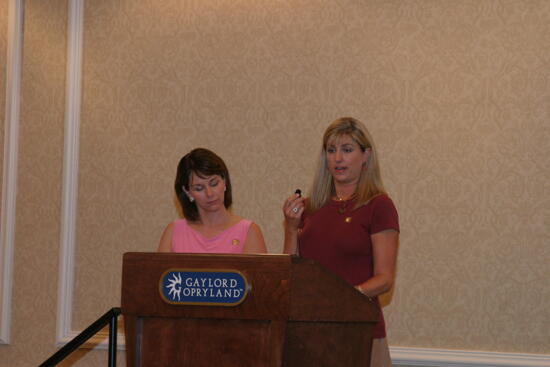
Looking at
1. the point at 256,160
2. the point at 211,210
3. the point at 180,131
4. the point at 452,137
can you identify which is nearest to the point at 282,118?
the point at 256,160

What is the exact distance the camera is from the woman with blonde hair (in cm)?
245

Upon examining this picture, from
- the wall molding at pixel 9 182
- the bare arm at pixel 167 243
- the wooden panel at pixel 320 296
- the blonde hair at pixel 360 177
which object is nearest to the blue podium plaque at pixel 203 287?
the wooden panel at pixel 320 296

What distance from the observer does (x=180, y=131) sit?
13.6 ft

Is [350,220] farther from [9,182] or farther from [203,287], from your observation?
[9,182]

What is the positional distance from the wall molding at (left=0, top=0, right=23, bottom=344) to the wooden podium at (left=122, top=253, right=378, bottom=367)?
286cm

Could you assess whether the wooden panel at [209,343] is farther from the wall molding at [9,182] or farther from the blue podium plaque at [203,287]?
the wall molding at [9,182]

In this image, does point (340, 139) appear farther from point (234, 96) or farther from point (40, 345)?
point (40, 345)

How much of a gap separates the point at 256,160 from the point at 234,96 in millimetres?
368

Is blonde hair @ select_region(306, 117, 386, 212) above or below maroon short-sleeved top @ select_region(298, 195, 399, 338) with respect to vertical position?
above

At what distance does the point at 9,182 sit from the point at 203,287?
9.86 ft

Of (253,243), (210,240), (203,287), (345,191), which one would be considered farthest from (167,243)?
(203,287)

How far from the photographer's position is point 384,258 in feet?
8.00

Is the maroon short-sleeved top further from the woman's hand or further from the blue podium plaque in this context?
the blue podium plaque

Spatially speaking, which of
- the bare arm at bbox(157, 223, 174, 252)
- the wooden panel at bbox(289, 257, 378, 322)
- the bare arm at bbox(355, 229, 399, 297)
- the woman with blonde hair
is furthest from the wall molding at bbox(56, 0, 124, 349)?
the wooden panel at bbox(289, 257, 378, 322)
